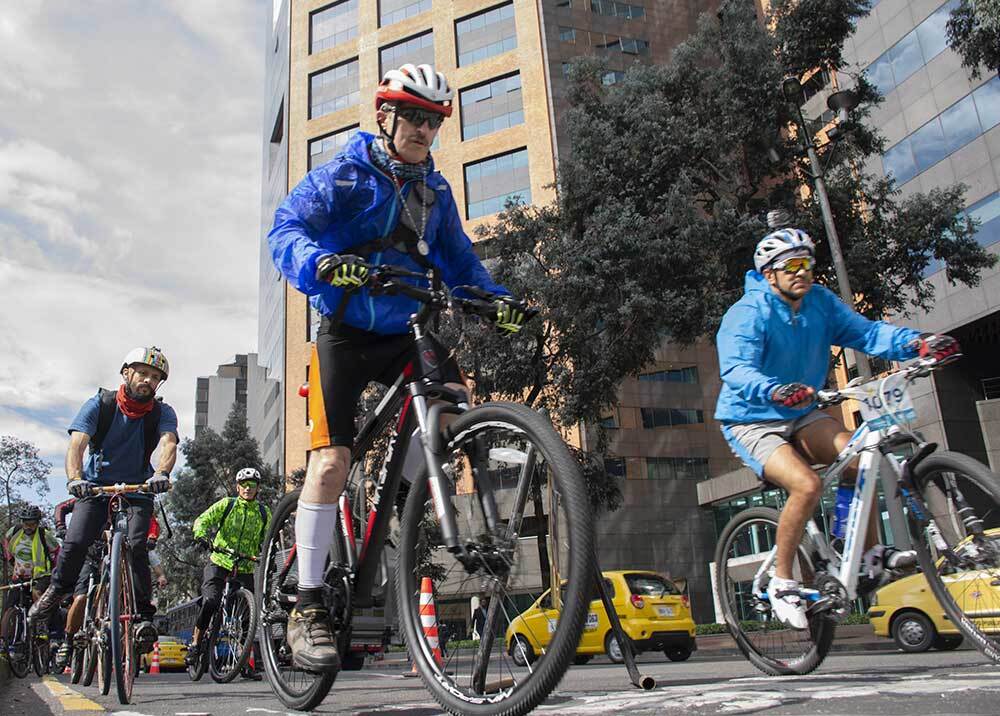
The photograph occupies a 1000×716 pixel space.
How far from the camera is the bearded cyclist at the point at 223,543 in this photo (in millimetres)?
8375

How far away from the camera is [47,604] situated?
627 centimetres

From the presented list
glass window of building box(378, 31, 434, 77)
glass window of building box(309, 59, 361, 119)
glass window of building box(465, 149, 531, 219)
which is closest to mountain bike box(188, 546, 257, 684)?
glass window of building box(465, 149, 531, 219)

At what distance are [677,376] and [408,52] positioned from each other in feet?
82.1

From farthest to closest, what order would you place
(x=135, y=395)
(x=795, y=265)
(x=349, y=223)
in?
(x=135, y=395), (x=795, y=265), (x=349, y=223)

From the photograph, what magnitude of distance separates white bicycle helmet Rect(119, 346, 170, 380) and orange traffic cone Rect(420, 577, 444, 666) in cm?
371

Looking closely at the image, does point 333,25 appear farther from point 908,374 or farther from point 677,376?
point 908,374

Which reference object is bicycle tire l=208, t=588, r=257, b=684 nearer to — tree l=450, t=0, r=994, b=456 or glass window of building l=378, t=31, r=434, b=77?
tree l=450, t=0, r=994, b=456

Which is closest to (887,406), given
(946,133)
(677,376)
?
(946,133)

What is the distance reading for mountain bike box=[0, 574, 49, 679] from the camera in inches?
407

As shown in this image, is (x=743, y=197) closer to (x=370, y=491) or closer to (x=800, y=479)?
(x=800, y=479)

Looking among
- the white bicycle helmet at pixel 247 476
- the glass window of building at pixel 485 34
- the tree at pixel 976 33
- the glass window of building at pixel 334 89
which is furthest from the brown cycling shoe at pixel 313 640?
the glass window of building at pixel 334 89

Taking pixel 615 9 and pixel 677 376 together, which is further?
pixel 615 9

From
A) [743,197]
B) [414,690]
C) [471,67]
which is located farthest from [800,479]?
[471,67]

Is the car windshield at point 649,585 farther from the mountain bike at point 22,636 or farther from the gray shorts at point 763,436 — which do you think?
the gray shorts at point 763,436
